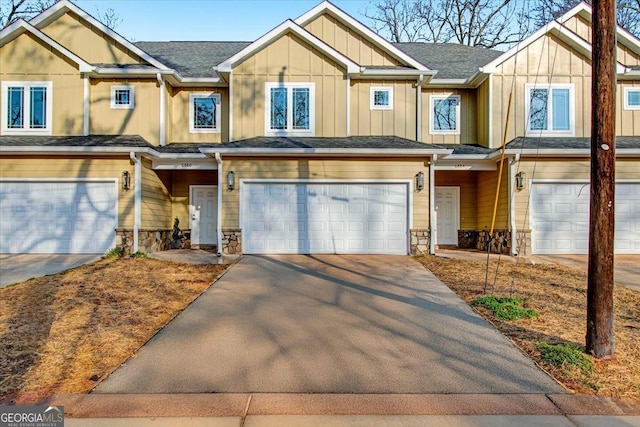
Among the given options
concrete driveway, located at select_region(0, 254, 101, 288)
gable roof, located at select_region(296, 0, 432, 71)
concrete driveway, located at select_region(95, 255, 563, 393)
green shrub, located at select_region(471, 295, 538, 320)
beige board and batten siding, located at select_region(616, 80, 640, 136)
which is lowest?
concrete driveway, located at select_region(95, 255, 563, 393)

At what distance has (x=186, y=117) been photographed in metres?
14.1

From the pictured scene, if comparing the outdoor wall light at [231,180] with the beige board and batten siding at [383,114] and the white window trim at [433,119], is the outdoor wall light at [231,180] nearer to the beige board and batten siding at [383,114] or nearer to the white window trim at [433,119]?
the beige board and batten siding at [383,114]

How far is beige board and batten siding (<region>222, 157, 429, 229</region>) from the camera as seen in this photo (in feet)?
38.0

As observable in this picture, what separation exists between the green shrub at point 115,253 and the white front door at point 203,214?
2.99 metres

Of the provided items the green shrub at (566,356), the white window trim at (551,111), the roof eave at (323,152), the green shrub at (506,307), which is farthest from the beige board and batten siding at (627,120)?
the green shrub at (566,356)

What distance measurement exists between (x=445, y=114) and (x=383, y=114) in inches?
95.9

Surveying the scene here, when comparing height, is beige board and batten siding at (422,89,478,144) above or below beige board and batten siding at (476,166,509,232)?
above

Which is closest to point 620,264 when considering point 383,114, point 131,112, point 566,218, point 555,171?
point 566,218

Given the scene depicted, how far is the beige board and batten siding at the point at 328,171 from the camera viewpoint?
11.6 meters

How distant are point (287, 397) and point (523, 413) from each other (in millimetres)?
1954

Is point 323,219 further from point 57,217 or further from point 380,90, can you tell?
point 57,217

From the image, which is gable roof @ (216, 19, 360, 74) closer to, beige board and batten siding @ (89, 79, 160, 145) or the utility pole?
beige board and batten siding @ (89, 79, 160, 145)

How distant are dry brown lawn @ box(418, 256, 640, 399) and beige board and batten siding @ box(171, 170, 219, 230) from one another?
25.9ft

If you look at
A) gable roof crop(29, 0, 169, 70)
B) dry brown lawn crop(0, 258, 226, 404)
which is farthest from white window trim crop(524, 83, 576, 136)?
gable roof crop(29, 0, 169, 70)
